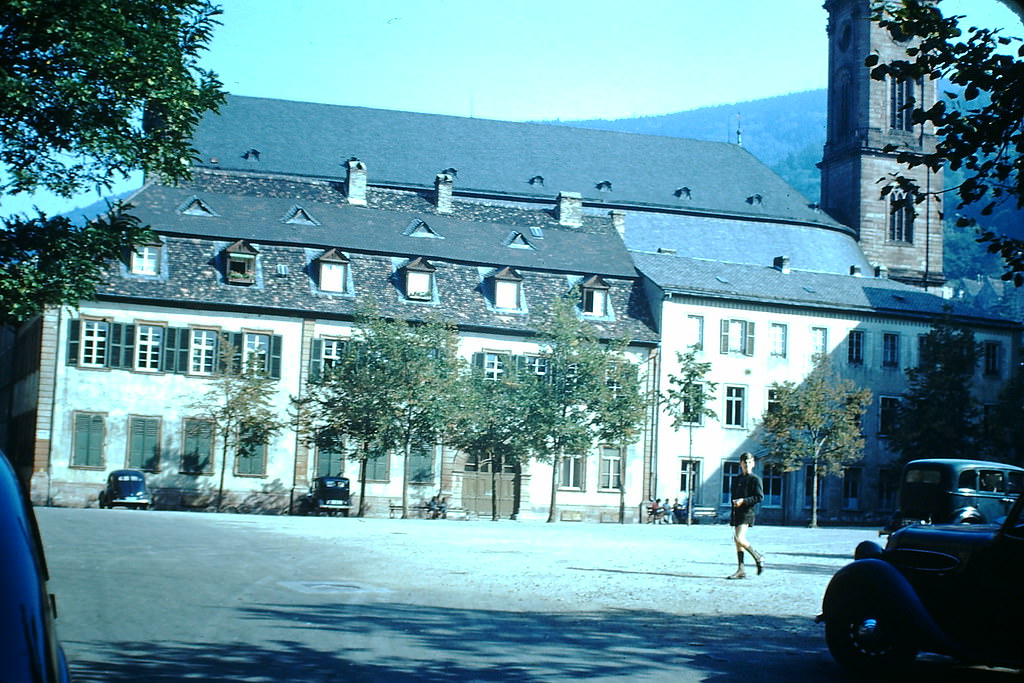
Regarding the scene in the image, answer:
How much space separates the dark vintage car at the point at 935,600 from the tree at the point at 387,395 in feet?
128

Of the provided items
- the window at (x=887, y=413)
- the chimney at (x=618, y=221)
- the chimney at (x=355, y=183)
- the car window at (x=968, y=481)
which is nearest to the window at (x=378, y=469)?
the chimney at (x=355, y=183)

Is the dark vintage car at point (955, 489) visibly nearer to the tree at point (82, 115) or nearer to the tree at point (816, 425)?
the tree at point (82, 115)

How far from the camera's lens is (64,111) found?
2228 cm

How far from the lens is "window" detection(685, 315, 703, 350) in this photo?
58.2 m

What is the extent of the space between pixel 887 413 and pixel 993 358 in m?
7.07

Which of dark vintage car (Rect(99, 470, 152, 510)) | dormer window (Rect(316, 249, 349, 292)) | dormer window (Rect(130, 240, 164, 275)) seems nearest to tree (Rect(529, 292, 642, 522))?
dormer window (Rect(316, 249, 349, 292))

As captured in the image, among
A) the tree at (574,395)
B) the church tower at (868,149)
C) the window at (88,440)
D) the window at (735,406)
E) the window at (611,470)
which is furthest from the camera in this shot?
the church tower at (868,149)

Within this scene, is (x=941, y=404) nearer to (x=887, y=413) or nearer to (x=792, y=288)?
(x=887, y=413)

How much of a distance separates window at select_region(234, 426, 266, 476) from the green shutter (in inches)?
282

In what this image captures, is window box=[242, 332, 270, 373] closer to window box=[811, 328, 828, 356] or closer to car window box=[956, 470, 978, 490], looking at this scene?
window box=[811, 328, 828, 356]

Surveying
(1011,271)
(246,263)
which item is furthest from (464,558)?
(246,263)

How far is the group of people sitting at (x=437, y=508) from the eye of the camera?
51438 mm

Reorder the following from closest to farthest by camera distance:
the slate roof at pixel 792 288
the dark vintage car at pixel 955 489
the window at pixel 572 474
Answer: the dark vintage car at pixel 955 489
the window at pixel 572 474
the slate roof at pixel 792 288

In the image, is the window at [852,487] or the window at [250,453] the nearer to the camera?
the window at [250,453]
